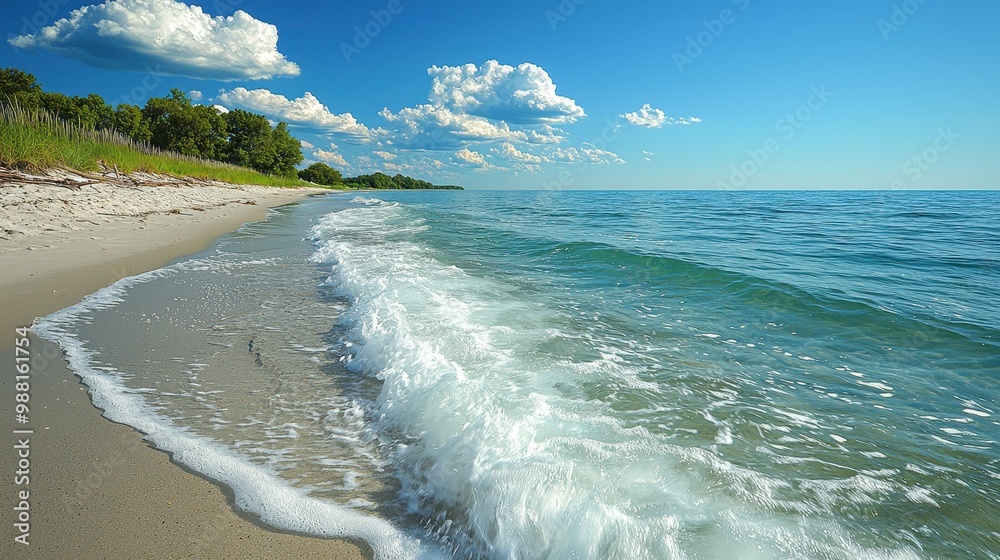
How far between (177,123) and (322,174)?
4495cm

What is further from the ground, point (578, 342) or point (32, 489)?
point (578, 342)

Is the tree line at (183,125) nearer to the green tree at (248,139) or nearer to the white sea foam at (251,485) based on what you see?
the green tree at (248,139)

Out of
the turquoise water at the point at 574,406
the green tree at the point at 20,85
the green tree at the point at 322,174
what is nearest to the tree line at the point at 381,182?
the green tree at the point at 322,174

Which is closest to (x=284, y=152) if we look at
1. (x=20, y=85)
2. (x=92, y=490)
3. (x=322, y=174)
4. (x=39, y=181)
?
(x=20, y=85)

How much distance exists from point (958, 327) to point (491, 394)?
18.8ft

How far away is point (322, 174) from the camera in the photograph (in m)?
96.3

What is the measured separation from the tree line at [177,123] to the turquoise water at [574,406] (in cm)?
5376

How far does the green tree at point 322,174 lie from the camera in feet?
311

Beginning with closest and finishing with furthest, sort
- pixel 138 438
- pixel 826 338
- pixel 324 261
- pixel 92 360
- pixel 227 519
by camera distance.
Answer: pixel 227 519, pixel 138 438, pixel 92 360, pixel 826 338, pixel 324 261

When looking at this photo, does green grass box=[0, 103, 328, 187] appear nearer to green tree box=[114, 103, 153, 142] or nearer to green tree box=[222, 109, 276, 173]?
green tree box=[114, 103, 153, 142]

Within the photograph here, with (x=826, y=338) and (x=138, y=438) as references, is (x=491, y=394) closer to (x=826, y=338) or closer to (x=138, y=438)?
(x=138, y=438)

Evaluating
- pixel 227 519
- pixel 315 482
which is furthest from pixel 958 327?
pixel 227 519

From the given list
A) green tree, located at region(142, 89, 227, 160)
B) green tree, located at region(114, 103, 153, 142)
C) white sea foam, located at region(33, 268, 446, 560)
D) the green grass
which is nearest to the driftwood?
the green grass

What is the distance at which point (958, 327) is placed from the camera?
5383 mm
